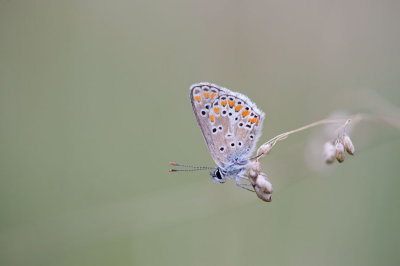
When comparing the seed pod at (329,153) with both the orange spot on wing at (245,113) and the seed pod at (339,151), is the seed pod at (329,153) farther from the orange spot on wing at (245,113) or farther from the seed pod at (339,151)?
the orange spot on wing at (245,113)

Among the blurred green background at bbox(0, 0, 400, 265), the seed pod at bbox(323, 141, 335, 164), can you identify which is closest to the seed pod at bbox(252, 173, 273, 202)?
the seed pod at bbox(323, 141, 335, 164)

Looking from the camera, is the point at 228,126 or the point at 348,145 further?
the point at 228,126

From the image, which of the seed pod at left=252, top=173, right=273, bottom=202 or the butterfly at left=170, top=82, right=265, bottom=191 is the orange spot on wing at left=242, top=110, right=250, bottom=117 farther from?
the seed pod at left=252, top=173, right=273, bottom=202

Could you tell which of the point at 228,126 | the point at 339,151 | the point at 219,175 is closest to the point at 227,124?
the point at 228,126

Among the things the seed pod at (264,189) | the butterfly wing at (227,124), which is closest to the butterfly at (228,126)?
the butterfly wing at (227,124)

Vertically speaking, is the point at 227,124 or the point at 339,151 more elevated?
the point at 339,151

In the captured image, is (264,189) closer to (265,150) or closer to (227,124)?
(265,150)
